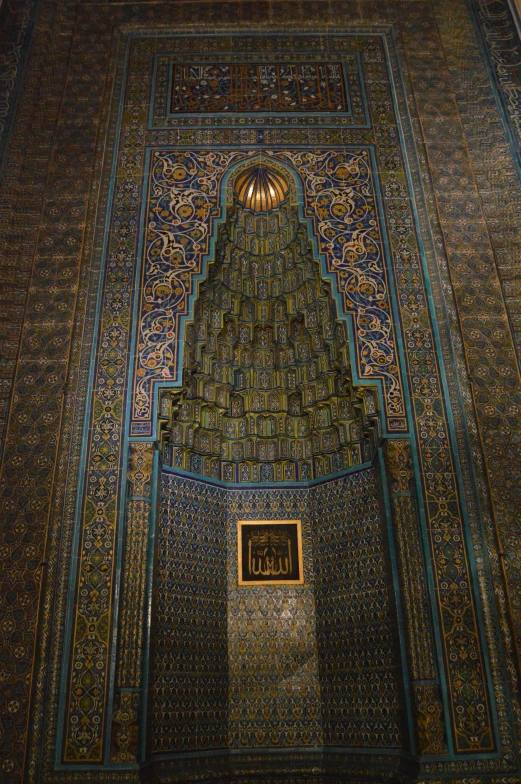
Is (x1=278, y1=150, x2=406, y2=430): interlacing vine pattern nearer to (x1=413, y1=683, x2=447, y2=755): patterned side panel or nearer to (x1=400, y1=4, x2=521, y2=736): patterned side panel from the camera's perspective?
(x1=400, y1=4, x2=521, y2=736): patterned side panel

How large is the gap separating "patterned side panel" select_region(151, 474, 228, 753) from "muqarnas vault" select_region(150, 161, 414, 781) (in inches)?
0.6

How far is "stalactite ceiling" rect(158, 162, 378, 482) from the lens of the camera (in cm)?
658

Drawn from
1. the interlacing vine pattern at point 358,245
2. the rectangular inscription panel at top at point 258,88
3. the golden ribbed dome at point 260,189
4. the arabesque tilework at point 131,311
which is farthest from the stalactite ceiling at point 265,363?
the rectangular inscription panel at top at point 258,88

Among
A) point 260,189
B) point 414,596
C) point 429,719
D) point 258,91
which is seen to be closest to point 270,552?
point 414,596

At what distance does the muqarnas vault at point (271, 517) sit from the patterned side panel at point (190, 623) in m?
0.01

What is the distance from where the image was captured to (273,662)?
6.18m

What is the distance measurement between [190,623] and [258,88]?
555cm

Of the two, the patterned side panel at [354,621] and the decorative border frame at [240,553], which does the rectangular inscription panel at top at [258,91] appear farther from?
the decorative border frame at [240,553]

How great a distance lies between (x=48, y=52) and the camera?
7.65 metres

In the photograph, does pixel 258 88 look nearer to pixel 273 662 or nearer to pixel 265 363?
pixel 265 363

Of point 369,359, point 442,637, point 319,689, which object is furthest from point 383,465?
point 319,689

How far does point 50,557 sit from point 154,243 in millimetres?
3015

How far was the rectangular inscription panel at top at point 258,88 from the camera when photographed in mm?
7417

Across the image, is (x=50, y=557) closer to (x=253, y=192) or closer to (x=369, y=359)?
(x=369, y=359)
